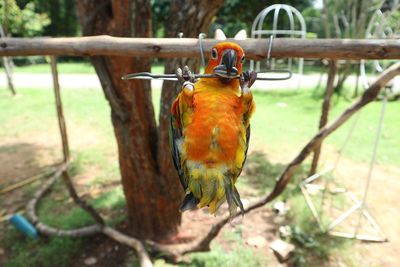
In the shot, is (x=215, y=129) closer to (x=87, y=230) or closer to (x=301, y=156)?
(x=301, y=156)

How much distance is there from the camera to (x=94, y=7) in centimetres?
290

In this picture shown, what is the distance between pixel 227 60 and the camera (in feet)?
4.08

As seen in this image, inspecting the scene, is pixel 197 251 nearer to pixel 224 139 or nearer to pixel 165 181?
pixel 165 181

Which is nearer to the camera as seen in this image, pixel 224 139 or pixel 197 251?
pixel 224 139

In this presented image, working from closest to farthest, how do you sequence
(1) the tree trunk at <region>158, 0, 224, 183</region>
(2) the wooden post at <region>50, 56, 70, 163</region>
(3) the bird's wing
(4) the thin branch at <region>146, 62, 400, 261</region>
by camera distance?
(3) the bird's wing, (4) the thin branch at <region>146, 62, 400, 261</region>, (1) the tree trunk at <region>158, 0, 224, 183</region>, (2) the wooden post at <region>50, 56, 70, 163</region>

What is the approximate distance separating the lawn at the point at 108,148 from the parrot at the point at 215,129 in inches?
102

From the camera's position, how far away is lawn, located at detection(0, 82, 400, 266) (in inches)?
153

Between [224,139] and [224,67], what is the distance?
28cm

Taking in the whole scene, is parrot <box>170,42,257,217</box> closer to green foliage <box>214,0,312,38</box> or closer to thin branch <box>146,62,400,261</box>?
thin branch <box>146,62,400,261</box>

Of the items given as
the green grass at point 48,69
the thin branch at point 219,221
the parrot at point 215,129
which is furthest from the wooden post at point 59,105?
the green grass at point 48,69

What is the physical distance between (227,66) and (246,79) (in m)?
0.14

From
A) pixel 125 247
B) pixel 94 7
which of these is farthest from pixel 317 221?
pixel 94 7

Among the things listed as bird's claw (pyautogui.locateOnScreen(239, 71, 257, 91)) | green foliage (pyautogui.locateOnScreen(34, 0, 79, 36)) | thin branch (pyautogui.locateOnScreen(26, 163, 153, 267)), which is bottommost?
thin branch (pyautogui.locateOnScreen(26, 163, 153, 267))

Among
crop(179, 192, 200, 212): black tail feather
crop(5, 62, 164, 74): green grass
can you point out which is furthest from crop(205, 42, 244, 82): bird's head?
crop(5, 62, 164, 74): green grass
